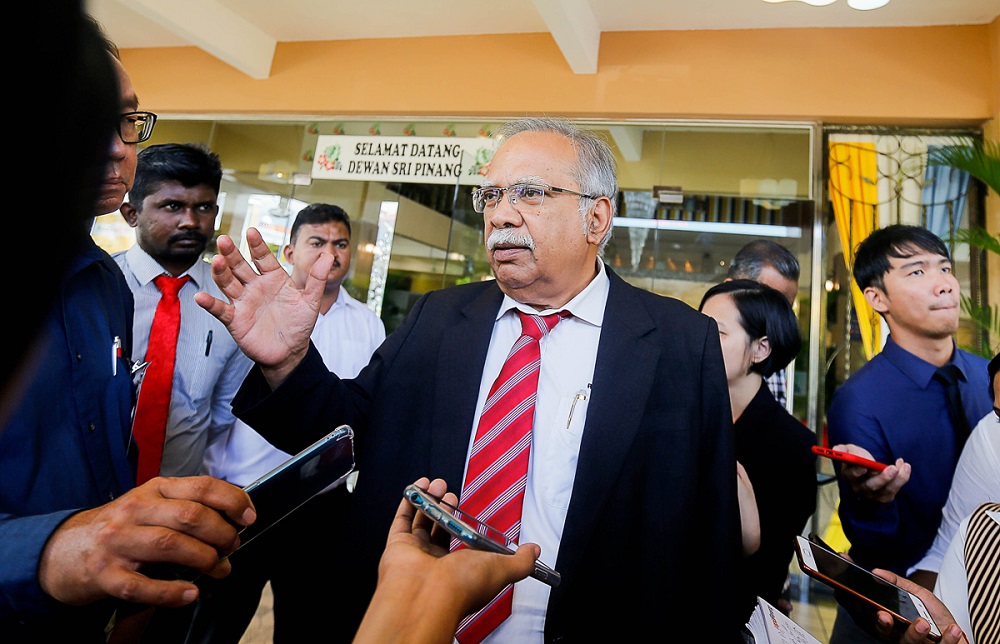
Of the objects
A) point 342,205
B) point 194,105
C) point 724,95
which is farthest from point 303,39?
point 724,95

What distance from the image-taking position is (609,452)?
149 centimetres

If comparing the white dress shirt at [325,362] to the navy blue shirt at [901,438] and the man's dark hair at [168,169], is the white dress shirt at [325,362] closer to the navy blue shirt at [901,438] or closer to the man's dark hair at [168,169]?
the man's dark hair at [168,169]

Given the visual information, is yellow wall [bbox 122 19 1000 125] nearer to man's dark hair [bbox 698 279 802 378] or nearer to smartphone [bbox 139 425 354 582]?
man's dark hair [bbox 698 279 802 378]

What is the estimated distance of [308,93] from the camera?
5363 mm

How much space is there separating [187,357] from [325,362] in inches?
34.4

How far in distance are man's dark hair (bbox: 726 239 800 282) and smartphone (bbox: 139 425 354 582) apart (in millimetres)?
2659

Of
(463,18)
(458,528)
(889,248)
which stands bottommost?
(458,528)

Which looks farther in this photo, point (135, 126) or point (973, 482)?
point (973, 482)

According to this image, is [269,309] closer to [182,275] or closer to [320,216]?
[182,275]

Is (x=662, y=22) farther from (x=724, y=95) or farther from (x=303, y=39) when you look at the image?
(x=303, y=39)

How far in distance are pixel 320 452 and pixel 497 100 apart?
4313 millimetres

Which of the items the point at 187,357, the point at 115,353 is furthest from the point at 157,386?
the point at 115,353

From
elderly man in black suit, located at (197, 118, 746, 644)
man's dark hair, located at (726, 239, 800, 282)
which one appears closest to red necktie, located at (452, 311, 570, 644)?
elderly man in black suit, located at (197, 118, 746, 644)

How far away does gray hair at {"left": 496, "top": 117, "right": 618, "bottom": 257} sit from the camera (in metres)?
1.84
